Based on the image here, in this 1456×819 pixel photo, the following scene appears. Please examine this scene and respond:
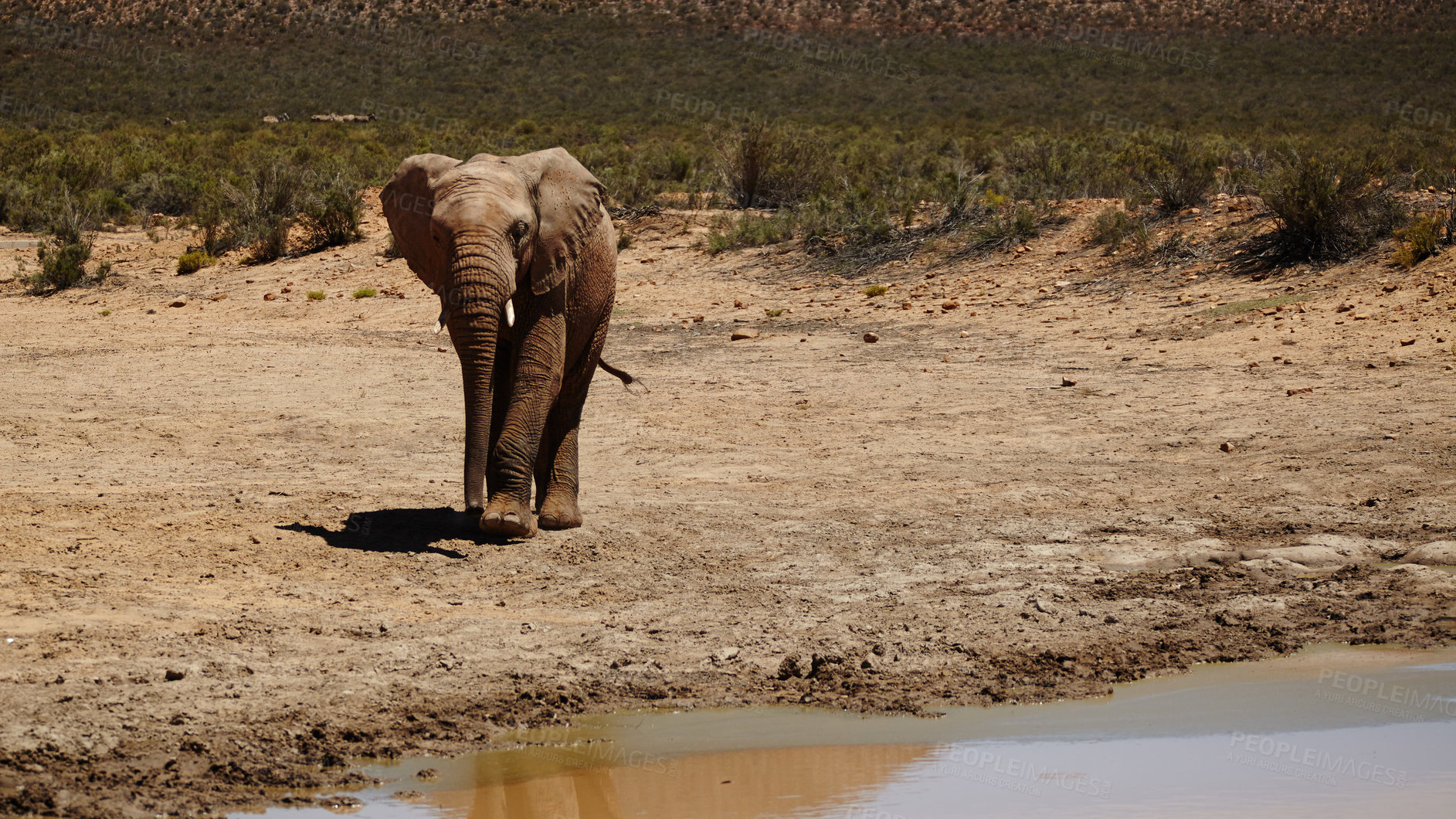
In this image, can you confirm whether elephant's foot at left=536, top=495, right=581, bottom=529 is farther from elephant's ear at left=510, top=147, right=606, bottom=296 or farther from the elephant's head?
elephant's ear at left=510, top=147, right=606, bottom=296

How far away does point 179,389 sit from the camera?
1255 centimetres

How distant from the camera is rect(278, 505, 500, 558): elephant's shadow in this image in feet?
25.3

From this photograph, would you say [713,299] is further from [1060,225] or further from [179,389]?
[179,389]

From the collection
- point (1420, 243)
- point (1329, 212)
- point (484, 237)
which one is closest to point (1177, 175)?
point (1329, 212)

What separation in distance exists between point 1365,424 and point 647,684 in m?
6.74

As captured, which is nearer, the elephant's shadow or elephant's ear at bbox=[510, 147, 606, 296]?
elephant's ear at bbox=[510, 147, 606, 296]

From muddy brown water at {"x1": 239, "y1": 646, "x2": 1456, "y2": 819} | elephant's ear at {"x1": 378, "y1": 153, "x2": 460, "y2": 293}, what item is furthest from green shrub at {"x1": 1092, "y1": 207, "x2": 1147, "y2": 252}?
muddy brown water at {"x1": 239, "y1": 646, "x2": 1456, "y2": 819}

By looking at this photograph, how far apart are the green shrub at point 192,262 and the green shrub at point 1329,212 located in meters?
14.1

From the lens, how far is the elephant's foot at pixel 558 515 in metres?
8.17

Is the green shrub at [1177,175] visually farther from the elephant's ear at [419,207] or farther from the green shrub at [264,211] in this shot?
the elephant's ear at [419,207]

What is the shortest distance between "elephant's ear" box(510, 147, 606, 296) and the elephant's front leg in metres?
0.18

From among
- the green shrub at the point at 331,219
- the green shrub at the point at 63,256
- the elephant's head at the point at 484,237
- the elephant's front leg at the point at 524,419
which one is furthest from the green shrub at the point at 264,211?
the elephant's front leg at the point at 524,419

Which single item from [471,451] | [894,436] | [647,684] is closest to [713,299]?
[894,436]

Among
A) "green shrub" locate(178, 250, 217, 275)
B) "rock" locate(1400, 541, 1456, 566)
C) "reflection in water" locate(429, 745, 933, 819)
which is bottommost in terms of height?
"green shrub" locate(178, 250, 217, 275)
